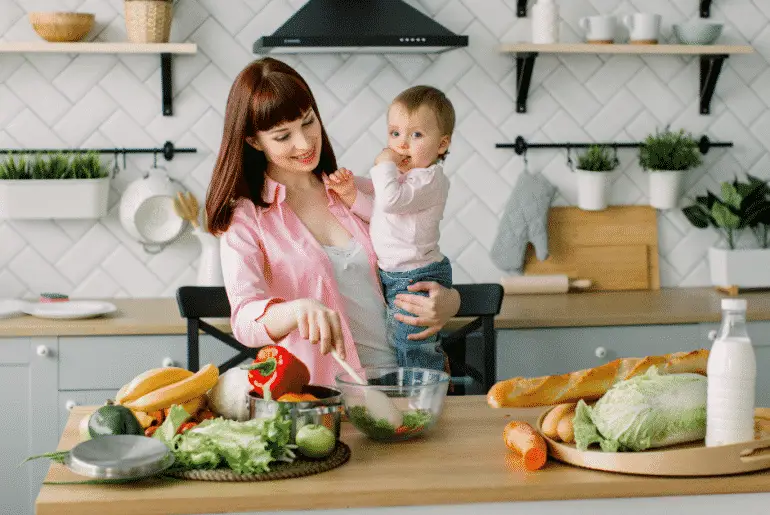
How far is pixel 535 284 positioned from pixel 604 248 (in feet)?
1.11

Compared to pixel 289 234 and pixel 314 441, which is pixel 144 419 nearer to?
pixel 314 441

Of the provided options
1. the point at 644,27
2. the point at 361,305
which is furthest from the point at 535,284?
the point at 361,305

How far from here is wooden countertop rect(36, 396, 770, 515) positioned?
1620 mm

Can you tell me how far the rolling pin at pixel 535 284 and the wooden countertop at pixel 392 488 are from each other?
2.02 m

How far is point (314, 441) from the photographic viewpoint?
176 centimetres

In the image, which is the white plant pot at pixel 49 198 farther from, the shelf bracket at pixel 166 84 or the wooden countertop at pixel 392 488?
the wooden countertop at pixel 392 488

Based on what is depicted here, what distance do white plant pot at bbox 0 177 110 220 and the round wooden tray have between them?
2373 millimetres

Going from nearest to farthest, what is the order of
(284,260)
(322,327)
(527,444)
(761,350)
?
1. (527,444)
2. (322,327)
3. (284,260)
4. (761,350)

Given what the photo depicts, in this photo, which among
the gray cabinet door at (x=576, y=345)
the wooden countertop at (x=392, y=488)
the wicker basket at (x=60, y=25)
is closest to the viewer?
the wooden countertop at (x=392, y=488)

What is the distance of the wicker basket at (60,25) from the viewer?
3.54 metres

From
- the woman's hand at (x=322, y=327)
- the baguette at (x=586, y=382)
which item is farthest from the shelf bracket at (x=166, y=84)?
the baguette at (x=586, y=382)

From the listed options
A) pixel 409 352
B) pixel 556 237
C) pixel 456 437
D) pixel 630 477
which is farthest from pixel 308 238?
pixel 556 237

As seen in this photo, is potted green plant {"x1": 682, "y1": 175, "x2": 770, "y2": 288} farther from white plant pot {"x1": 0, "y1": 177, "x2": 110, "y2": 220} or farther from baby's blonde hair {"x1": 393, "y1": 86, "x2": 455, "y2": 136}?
white plant pot {"x1": 0, "y1": 177, "x2": 110, "y2": 220}

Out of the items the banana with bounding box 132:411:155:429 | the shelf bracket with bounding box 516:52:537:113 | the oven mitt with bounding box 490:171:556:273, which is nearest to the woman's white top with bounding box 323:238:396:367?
the banana with bounding box 132:411:155:429
